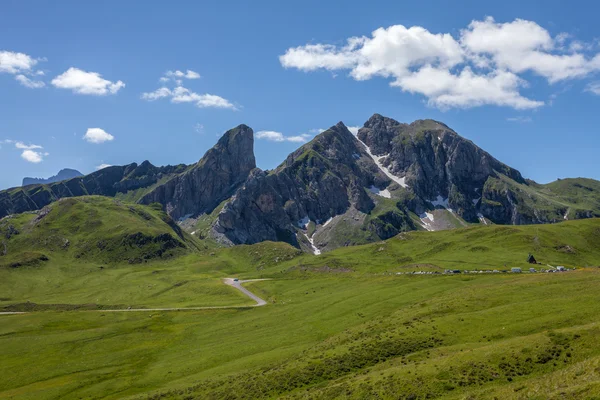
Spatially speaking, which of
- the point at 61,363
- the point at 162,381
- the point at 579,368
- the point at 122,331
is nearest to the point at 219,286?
the point at 122,331

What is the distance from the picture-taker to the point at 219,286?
184 meters

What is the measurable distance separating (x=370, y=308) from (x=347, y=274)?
291 ft

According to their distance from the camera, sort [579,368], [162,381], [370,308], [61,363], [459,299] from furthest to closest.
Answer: [370,308] < [61,363] < [459,299] < [162,381] < [579,368]

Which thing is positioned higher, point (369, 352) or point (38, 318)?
point (369, 352)

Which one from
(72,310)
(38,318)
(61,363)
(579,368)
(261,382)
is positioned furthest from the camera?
(72,310)

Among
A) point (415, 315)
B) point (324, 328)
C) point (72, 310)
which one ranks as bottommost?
point (72, 310)

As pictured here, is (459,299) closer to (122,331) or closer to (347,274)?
(122,331)

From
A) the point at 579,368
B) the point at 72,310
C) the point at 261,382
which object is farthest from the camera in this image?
the point at 72,310

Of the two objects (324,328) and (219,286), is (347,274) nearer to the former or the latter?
(219,286)

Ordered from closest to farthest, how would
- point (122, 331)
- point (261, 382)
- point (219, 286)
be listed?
point (261, 382) → point (122, 331) → point (219, 286)

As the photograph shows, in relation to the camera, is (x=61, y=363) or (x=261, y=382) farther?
(x=61, y=363)

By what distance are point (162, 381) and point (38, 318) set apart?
87.7m

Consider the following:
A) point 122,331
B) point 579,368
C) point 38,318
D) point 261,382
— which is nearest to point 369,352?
point 261,382

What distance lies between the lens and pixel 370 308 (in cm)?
10006
